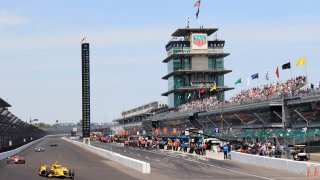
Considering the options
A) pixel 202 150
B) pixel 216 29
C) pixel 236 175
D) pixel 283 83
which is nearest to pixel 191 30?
pixel 216 29

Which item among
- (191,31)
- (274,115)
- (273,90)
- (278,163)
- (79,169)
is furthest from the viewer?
(191,31)

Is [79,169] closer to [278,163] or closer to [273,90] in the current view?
[278,163]

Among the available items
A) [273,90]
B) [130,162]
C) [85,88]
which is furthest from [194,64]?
[130,162]

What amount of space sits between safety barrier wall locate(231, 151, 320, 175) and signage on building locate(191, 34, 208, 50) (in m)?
99.0

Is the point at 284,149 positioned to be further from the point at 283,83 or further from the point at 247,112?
the point at 247,112

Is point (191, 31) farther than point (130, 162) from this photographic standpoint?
Yes

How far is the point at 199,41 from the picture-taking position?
5871 inches

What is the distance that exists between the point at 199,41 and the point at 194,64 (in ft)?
20.0

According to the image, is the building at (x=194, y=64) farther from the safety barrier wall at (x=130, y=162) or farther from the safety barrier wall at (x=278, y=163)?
the safety barrier wall at (x=278, y=163)

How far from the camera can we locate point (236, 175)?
33469 mm

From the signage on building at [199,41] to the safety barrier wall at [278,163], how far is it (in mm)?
98990

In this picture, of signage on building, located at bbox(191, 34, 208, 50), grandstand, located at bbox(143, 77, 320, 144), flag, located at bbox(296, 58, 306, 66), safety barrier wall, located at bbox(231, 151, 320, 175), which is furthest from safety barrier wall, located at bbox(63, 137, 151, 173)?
signage on building, located at bbox(191, 34, 208, 50)

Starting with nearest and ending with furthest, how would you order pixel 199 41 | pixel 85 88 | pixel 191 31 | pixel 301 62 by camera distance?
1. pixel 301 62
2. pixel 85 88
3. pixel 199 41
4. pixel 191 31

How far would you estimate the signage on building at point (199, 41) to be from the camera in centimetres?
14712
